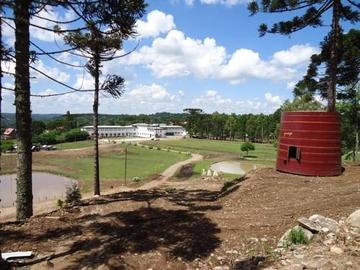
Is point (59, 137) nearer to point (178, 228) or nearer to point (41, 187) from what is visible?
point (41, 187)

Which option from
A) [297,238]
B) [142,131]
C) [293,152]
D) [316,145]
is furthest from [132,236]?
[142,131]

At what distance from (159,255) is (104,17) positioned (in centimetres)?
470

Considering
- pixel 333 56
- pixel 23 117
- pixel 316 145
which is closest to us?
pixel 23 117

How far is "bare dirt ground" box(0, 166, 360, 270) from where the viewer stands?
5.52 metres

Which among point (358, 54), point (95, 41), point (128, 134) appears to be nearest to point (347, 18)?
point (358, 54)

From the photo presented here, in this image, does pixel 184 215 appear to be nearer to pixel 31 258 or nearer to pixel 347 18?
pixel 31 258

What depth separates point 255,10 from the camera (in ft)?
44.4

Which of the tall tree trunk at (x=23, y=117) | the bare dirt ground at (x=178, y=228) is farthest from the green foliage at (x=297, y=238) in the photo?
the tall tree trunk at (x=23, y=117)

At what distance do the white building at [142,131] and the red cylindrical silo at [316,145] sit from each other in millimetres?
117848

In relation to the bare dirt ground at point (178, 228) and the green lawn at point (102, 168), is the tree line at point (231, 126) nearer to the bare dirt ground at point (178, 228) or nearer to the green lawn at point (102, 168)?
the green lawn at point (102, 168)

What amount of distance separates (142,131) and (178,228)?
13152 centimetres

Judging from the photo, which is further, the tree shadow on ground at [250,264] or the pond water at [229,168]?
the pond water at [229,168]

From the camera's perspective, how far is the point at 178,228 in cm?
682

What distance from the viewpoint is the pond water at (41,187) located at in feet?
96.7
